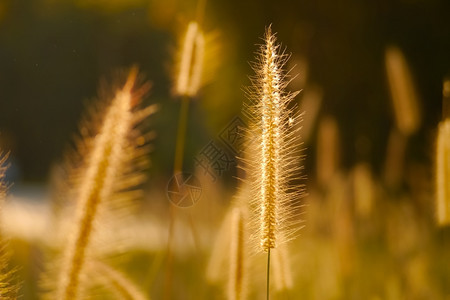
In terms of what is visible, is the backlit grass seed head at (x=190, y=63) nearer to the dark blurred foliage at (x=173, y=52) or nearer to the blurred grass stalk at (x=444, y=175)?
the dark blurred foliage at (x=173, y=52)

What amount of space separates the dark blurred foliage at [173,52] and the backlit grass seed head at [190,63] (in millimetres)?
165

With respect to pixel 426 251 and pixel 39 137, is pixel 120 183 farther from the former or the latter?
pixel 426 251

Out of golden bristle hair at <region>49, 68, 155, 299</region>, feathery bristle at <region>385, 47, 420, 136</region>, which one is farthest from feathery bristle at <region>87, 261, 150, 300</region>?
feathery bristle at <region>385, 47, 420, 136</region>

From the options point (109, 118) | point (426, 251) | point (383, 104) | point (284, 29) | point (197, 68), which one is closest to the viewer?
point (109, 118)

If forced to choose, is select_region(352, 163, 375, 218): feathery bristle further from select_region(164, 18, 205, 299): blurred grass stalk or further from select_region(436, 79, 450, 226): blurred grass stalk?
select_region(164, 18, 205, 299): blurred grass stalk

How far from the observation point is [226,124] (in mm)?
879

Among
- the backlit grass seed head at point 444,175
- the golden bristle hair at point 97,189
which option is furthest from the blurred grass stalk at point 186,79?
the backlit grass seed head at point 444,175

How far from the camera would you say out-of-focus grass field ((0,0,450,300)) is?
2.44ft

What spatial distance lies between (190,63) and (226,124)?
0.25 meters

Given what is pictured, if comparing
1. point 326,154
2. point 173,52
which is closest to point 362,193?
point 326,154

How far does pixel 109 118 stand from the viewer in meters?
0.48

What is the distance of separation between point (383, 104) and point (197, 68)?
99 centimetres

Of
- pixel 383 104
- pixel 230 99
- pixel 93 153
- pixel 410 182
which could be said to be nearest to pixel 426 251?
pixel 410 182

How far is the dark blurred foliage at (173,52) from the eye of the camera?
29.7 inches
